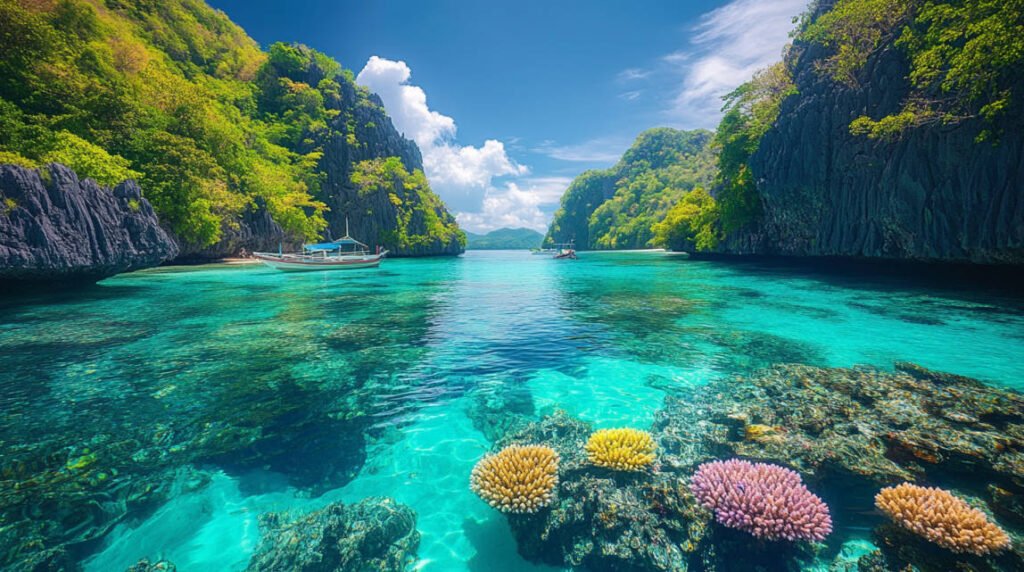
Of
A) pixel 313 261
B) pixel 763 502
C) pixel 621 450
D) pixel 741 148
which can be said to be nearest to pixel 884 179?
pixel 741 148

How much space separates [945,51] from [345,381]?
29.0m

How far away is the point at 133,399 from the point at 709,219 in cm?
5940

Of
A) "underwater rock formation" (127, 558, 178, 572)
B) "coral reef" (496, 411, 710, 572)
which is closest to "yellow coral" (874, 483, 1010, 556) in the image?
"coral reef" (496, 411, 710, 572)

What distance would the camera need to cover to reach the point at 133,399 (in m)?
6.55

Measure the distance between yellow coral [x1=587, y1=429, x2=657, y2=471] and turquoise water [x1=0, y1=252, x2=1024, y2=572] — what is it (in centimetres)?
120

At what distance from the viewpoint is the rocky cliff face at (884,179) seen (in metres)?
16.5

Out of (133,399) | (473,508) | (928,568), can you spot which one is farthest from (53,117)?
(928,568)

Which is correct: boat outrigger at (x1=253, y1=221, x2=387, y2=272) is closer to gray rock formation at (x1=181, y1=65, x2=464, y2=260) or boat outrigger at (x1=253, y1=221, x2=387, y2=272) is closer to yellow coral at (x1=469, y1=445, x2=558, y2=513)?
gray rock formation at (x1=181, y1=65, x2=464, y2=260)

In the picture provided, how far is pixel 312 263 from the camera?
39500mm

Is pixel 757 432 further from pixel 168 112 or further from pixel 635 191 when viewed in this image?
pixel 635 191

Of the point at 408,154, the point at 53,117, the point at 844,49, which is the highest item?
the point at 408,154

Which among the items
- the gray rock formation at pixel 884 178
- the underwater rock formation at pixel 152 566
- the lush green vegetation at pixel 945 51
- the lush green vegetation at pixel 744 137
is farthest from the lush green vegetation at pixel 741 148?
the underwater rock formation at pixel 152 566

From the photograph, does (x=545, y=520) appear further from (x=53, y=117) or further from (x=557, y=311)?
(x=53, y=117)

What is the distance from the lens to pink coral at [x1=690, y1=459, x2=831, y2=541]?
134 inches
